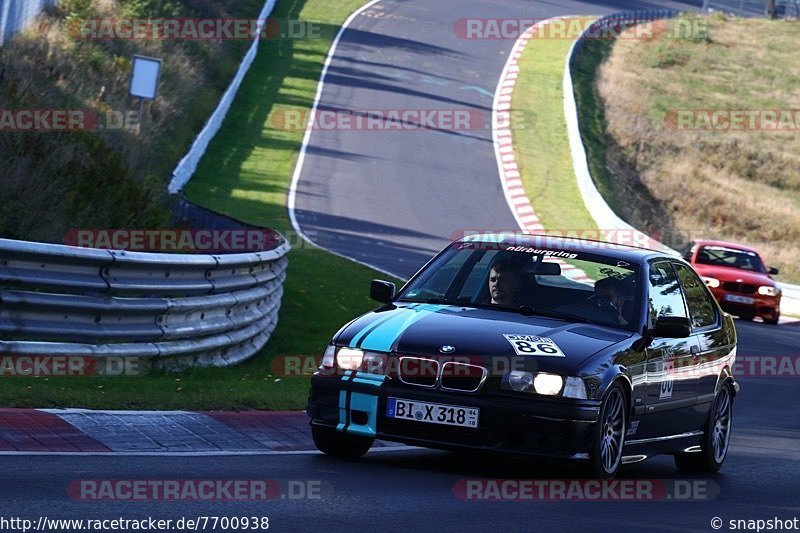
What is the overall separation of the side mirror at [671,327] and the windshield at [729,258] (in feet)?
59.0

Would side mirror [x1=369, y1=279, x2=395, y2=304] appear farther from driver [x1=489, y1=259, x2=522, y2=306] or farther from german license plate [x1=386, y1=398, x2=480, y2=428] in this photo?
german license plate [x1=386, y1=398, x2=480, y2=428]

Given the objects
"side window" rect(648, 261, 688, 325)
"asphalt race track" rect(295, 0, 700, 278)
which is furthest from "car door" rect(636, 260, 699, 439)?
"asphalt race track" rect(295, 0, 700, 278)

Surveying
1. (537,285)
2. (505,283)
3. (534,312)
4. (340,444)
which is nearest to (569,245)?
(537,285)

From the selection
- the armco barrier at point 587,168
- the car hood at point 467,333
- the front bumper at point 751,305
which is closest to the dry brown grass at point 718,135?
the armco barrier at point 587,168

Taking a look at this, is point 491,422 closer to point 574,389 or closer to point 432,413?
point 432,413

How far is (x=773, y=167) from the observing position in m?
51.1

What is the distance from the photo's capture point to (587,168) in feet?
131

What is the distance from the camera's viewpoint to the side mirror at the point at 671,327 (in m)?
9.15

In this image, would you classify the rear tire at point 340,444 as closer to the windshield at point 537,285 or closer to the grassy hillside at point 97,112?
the windshield at point 537,285

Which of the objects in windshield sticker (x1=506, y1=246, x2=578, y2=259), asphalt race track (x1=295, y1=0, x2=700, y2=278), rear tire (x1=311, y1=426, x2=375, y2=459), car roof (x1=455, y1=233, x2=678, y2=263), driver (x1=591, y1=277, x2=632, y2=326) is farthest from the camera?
asphalt race track (x1=295, y1=0, x2=700, y2=278)

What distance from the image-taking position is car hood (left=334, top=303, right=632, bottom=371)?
8.34 meters

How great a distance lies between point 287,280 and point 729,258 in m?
10.0

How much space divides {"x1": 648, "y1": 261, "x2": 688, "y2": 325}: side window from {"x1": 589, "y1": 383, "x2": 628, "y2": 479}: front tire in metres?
0.92

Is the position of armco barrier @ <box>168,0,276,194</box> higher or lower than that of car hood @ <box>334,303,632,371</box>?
lower
